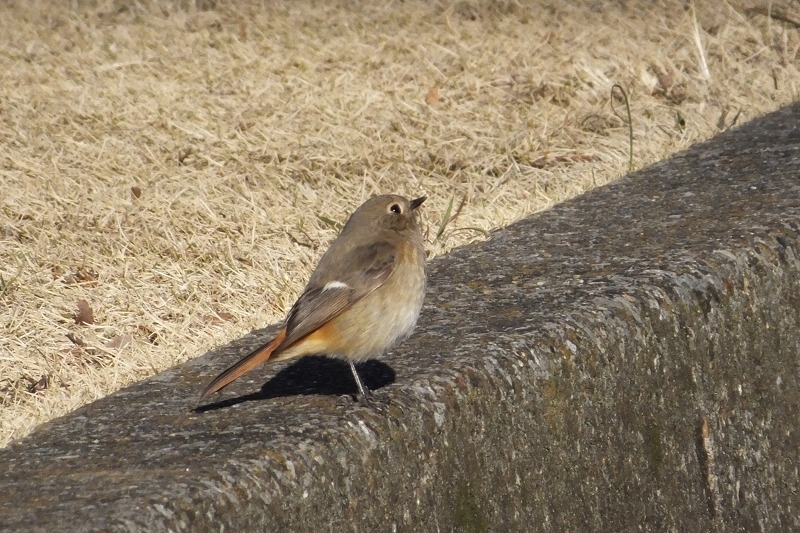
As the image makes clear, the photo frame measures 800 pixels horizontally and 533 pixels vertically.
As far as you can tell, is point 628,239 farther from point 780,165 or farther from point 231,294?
point 231,294

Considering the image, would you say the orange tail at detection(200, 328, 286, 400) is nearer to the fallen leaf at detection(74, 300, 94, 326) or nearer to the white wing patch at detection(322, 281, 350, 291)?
the white wing patch at detection(322, 281, 350, 291)

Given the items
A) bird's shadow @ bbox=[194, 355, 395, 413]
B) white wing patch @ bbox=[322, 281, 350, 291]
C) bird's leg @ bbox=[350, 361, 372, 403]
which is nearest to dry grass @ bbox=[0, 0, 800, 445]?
bird's shadow @ bbox=[194, 355, 395, 413]

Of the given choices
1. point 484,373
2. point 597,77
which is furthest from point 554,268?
point 597,77

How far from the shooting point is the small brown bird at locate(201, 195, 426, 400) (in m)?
3.35

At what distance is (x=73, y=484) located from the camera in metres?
2.60

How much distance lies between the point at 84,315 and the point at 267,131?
172 cm

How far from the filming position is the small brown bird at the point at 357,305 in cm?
335

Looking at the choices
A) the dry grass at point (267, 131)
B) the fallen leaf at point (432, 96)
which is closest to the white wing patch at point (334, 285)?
the dry grass at point (267, 131)

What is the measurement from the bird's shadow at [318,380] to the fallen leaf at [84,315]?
2.49ft

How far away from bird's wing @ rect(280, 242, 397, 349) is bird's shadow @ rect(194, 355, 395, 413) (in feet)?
0.49

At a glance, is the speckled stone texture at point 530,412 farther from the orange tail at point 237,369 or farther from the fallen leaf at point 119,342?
the fallen leaf at point 119,342

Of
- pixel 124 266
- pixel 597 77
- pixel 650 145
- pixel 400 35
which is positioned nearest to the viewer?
pixel 124 266

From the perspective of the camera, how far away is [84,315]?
399 cm

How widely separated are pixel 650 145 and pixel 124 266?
7.92 feet
